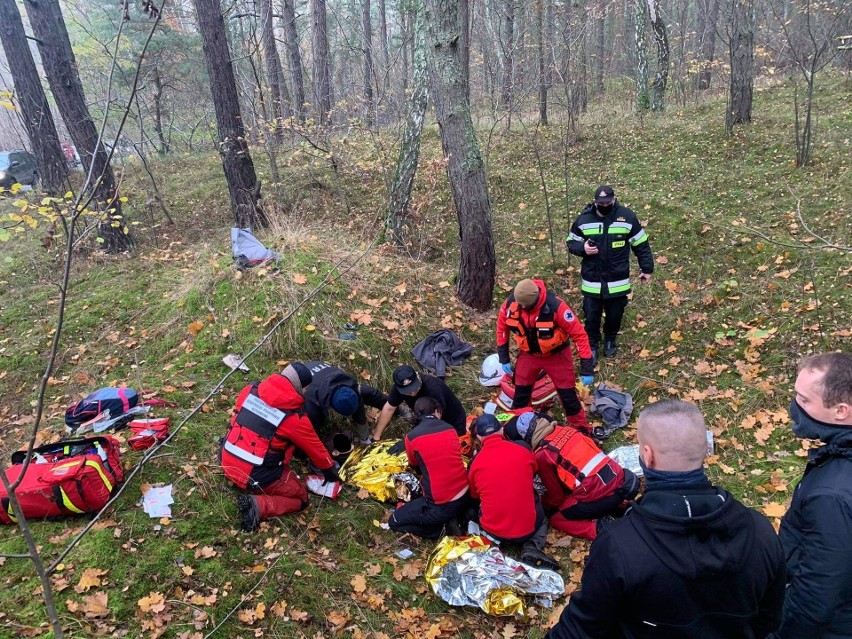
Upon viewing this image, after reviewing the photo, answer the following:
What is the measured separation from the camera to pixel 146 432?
4684 mm

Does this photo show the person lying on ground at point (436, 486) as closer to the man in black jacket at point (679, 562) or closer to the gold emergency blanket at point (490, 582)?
the gold emergency blanket at point (490, 582)

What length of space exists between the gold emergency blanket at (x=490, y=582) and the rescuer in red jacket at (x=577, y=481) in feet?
2.01

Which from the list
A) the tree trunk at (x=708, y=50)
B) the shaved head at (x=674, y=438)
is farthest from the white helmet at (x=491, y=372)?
the tree trunk at (x=708, y=50)

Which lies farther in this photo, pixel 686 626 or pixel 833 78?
pixel 833 78

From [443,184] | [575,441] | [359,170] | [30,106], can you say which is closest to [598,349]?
[575,441]

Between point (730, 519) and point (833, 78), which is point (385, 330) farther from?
point (833, 78)

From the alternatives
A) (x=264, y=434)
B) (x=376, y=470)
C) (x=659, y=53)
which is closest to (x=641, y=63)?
(x=659, y=53)

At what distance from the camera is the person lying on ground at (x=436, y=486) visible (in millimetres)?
4414

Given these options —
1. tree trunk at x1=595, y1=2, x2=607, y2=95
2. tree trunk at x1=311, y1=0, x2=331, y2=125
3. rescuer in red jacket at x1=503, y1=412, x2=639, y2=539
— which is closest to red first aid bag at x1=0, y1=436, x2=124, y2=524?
rescuer in red jacket at x1=503, y1=412, x2=639, y2=539

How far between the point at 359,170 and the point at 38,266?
7100 millimetres

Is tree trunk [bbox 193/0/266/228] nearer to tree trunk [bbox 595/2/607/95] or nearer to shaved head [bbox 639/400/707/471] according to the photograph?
shaved head [bbox 639/400/707/471]

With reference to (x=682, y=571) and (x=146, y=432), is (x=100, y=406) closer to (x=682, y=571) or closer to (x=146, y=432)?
(x=146, y=432)

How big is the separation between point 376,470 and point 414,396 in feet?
2.62

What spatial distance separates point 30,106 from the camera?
9.95 metres
